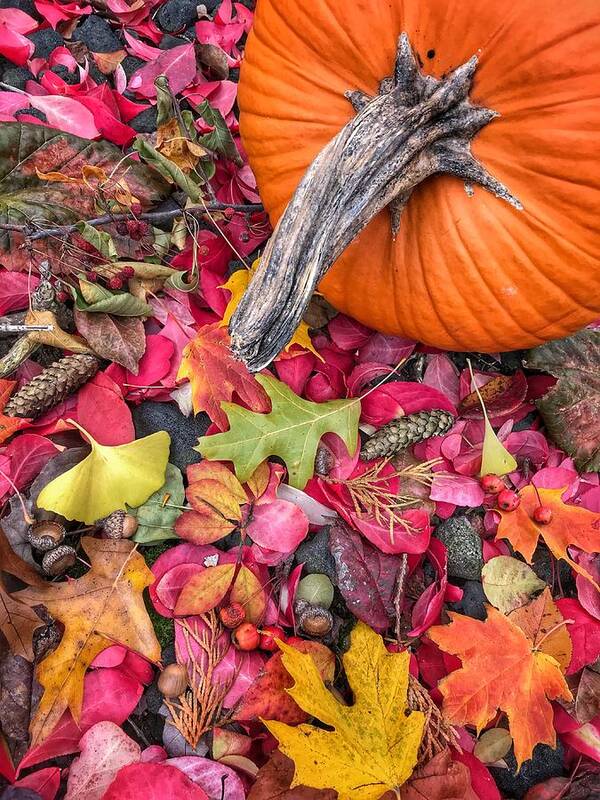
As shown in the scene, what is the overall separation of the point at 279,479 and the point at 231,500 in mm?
103

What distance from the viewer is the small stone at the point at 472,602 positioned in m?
1.23

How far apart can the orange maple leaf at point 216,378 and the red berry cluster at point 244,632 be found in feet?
1.10

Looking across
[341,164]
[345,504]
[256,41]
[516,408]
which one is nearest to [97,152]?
[256,41]

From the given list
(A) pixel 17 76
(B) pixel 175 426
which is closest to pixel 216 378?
(B) pixel 175 426

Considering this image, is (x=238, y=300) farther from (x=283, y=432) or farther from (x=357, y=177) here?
(x=357, y=177)

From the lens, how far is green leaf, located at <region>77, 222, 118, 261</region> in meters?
1.25

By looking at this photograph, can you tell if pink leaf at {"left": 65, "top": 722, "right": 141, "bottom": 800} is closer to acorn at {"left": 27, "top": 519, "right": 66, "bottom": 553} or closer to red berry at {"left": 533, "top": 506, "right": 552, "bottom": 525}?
acorn at {"left": 27, "top": 519, "right": 66, "bottom": 553}

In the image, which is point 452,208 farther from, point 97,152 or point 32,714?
point 32,714

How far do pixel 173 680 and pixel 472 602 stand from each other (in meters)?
0.58

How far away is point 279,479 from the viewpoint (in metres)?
1.24

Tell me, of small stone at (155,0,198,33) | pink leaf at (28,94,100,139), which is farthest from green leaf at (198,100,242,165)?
small stone at (155,0,198,33)

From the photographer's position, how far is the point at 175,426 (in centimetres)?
128

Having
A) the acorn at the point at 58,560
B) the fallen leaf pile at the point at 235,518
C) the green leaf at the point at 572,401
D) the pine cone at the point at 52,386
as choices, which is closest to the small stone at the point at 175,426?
the fallen leaf pile at the point at 235,518

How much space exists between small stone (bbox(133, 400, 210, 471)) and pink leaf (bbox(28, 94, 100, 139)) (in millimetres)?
615
